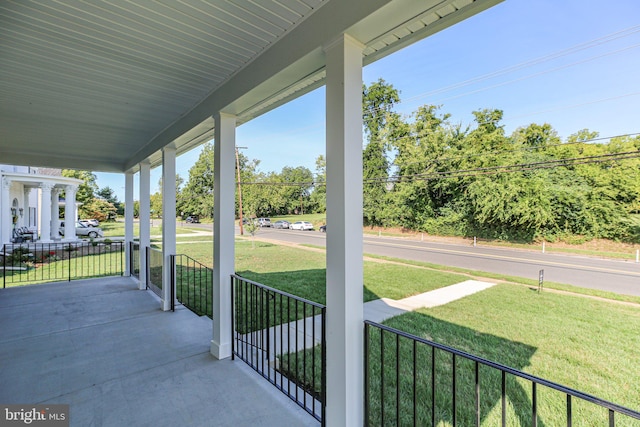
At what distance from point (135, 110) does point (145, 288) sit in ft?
11.4

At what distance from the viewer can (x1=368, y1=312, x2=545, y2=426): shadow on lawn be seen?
1.97 meters

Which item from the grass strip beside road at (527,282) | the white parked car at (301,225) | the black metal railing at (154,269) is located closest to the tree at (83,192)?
the white parked car at (301,225)

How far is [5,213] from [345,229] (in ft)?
44.6

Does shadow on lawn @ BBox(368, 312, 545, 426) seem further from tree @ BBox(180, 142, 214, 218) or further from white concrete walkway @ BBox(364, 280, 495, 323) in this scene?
tree @ BBox(180, 142, 214, 218)

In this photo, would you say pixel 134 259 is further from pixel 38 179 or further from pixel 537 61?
pixel 537 61

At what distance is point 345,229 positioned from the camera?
1396mm

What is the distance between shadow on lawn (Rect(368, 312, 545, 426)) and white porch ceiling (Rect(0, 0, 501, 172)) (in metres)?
1.57

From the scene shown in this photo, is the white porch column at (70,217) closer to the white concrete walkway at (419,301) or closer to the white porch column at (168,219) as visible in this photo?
the white porch column at (168,219)

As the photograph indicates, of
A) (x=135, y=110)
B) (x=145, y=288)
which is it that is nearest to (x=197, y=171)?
(x=145, y=288)

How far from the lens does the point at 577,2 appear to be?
12.5ft

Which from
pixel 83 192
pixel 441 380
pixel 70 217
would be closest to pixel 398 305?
pixel 441 380

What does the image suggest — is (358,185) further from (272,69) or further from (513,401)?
(513,401)

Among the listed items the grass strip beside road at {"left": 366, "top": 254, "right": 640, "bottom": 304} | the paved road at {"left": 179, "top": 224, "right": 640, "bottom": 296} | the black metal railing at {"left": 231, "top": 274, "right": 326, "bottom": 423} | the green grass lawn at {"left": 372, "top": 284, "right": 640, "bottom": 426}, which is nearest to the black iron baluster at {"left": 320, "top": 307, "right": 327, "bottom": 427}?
the black metal railing at {"left": 231, "top": 274, "right": 326, "bottom": 423}

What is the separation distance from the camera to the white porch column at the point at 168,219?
155 inches
